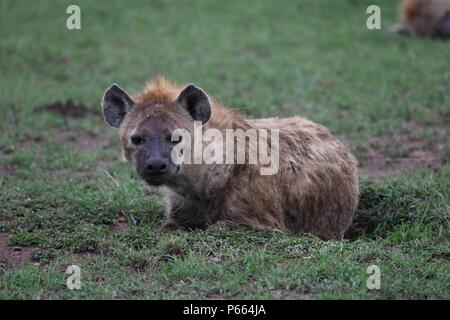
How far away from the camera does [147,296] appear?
4.07 m

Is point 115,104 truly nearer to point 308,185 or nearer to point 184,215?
point 184,215

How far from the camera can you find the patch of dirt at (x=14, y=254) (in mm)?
4693

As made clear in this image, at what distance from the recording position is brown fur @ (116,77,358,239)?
509 centimetres

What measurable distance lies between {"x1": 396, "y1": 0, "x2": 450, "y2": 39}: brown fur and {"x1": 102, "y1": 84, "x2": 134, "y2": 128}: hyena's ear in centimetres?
659


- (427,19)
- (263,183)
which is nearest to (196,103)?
(263,183)

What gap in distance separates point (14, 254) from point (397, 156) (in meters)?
3.66

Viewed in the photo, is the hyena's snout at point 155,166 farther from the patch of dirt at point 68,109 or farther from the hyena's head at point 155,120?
the patch of dirt at point 68,109

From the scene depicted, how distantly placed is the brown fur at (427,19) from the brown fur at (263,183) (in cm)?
558

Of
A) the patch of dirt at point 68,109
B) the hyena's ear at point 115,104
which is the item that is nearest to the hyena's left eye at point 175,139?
the hyena's ear at point 115,104

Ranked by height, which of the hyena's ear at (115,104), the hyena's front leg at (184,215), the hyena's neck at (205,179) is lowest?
the hyena's front leg at (184,215)

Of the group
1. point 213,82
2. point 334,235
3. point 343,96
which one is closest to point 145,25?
point 213,82

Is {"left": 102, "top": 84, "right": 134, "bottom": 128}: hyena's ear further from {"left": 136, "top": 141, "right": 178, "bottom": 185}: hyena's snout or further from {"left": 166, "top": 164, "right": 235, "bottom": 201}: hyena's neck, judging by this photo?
{"left": 166, "top": 164, "right": 235, "bottom": 201}: hyena's neck

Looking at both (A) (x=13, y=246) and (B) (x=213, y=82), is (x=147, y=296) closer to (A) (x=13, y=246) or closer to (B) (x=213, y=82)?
(A) (x=13, y=246)

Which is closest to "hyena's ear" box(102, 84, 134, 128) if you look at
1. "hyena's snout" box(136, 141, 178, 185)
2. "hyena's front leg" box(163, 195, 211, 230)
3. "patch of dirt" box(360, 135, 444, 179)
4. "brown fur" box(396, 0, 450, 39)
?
"hyena's snout" box(136, 141, 178, 185)
